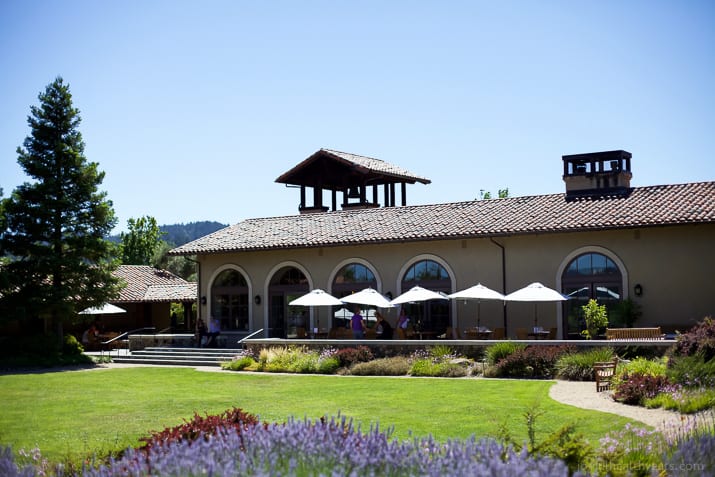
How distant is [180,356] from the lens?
2844cm

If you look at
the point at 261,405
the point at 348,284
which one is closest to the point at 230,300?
the point at 348,284

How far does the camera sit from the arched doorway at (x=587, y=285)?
24453 millimetres

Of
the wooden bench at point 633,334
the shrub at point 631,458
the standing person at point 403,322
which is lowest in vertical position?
the shrub at point 631,458

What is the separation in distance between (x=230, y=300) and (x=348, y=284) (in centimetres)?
555

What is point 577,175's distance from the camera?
92.8 ft

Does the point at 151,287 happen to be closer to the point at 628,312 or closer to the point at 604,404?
the point at 628,312

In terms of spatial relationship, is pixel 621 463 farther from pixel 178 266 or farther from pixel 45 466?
pixel 178 266

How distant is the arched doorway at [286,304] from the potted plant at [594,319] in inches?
430

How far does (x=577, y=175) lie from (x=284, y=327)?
12447mm

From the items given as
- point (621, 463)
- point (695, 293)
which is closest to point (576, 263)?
point (695, 293)

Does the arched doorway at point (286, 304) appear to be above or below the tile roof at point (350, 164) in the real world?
below

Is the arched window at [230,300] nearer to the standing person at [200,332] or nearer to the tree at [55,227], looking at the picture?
the standing person at [200,332]

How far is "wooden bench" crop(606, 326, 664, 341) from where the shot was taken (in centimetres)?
2083

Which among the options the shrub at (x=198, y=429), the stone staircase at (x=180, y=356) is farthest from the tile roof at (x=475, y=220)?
the shrub at (x=198, y=429)
